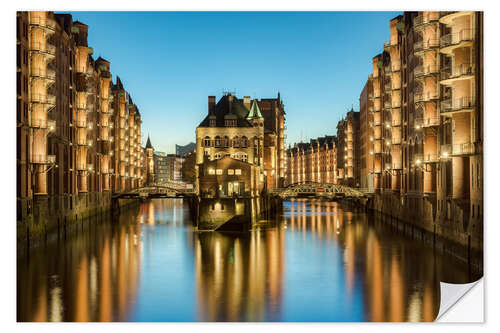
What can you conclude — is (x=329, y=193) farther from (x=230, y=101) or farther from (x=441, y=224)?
(x=441, y=224)

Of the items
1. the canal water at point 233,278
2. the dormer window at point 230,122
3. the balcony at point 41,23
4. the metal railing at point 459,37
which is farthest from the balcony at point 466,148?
the dormer window at point 230,122

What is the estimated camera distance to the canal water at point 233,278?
30812mm

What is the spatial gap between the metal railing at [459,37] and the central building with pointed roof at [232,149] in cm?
3607

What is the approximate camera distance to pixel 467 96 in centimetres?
3769

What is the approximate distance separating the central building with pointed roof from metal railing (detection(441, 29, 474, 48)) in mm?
36070

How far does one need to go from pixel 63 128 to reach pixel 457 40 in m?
45.0

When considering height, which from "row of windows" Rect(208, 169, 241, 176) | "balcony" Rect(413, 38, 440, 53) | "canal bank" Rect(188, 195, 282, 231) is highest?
"balcony" Rect(413, 38, 440, 53)

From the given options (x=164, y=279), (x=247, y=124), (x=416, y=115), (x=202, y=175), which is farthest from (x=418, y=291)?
(x=247, y=124)

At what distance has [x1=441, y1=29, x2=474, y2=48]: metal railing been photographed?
3728 cm

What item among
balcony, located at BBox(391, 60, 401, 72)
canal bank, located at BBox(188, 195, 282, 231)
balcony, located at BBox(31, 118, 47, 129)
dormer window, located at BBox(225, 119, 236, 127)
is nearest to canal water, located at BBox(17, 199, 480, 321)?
canal bank, located at BBox(188, 195, 282, 231)

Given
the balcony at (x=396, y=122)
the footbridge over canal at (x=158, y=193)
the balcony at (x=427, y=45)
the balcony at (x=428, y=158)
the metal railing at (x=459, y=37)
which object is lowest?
the footbridge over canal at (x=158, y=193)

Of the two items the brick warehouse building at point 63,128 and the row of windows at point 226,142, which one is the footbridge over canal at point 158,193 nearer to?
the brick warehouse building at point 63,128

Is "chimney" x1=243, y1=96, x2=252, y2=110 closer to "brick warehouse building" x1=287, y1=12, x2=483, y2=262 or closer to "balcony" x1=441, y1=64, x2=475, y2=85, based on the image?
"brick warehouse building" x1=287, y1=12, x2=483, y2=262

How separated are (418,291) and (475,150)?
350 inches
